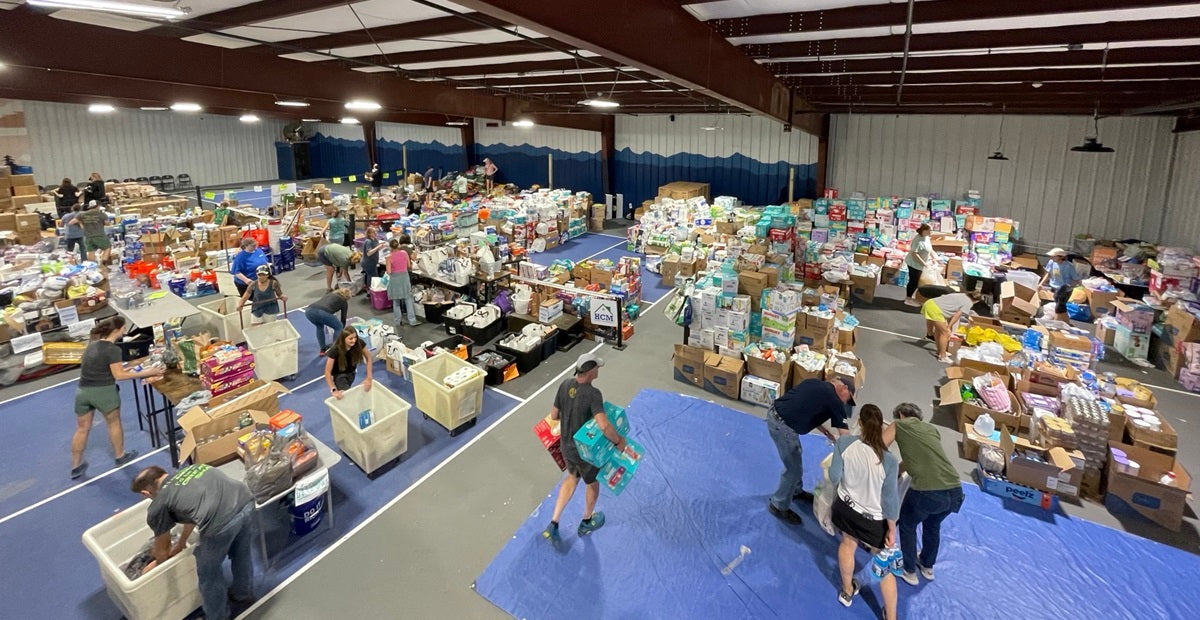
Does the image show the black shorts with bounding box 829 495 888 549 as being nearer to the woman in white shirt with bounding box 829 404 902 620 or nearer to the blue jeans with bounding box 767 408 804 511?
the woman in white shirt with bounding box 829 404 902 620

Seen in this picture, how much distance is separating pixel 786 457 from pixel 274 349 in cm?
614

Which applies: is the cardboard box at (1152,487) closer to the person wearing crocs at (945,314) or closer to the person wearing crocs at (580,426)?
the person wearing crocs at (945,314)

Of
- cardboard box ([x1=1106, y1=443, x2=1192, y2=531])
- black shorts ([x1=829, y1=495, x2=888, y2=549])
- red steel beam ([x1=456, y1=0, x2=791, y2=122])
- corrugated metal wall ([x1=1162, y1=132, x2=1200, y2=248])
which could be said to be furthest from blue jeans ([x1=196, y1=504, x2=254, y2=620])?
corrugated metal wall ([x1=1162, y1=132, x2=1200, y2=248])

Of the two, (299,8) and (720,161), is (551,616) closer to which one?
(299,8)

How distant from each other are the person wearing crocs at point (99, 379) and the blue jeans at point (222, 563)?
2435mm

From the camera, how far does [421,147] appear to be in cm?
2584

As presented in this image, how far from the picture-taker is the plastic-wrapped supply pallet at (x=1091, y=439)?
5070mm

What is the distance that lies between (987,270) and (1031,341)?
13.7ft

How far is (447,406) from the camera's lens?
6008mm

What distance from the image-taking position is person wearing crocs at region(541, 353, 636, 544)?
4.32m

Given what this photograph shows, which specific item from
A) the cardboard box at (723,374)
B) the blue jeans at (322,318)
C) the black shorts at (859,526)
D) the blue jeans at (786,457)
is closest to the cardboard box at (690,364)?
the cardboard box at (723,374)

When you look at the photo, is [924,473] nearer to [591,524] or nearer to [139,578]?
[591,524]

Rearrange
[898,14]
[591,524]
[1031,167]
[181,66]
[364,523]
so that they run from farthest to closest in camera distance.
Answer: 1. [1031,167]
2. [181,66]
3. [364,523]
4. [591,524]
5. [898,14]

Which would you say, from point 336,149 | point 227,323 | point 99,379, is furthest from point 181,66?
point 336,149
